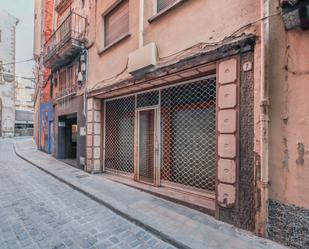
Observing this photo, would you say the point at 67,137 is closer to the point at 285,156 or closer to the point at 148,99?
the point at 148,99

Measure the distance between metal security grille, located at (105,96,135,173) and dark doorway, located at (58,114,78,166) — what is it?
4012 mm

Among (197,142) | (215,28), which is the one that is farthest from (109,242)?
(215,28)

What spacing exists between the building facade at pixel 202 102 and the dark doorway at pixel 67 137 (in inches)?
109

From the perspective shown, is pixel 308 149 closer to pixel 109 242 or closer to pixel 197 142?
pixel 197 142

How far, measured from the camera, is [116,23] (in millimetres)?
6445

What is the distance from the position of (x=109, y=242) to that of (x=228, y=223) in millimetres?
1903

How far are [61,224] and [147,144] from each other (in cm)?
296

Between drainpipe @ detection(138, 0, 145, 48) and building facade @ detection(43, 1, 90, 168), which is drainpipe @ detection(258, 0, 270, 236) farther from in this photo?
building facade @ detection(43, 1, 90, 168)

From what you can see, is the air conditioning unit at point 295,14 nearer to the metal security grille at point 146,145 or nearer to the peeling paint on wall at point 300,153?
the peeling paint on wall at point 300,153

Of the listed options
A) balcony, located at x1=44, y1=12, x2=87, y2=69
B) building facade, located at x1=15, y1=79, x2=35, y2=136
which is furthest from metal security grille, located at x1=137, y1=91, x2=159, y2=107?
building facade, located at x1=15, y1=79, x2=35, y2=136

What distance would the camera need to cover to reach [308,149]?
105 inches

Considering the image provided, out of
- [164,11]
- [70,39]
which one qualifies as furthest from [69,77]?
[164,11]

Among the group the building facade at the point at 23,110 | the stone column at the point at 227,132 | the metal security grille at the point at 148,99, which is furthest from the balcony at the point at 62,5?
the building facade at the point at 23,110

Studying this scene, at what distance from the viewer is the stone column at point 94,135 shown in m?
7.21
